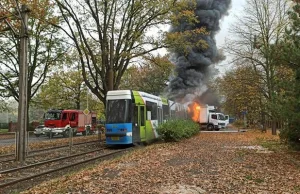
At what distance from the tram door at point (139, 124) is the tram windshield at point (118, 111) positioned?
519 millimetres

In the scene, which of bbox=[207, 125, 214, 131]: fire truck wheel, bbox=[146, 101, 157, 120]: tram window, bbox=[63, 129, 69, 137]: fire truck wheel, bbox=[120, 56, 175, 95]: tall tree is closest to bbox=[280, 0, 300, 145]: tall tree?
bbox=[146, 101, 157, 120]: tram window

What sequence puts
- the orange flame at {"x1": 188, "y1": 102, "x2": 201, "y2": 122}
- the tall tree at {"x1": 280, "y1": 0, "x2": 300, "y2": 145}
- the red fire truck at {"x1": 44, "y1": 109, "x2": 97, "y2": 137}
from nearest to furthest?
the tall tree at {"x1": 280, "y1": 0, "x2": 300, "y2": 145}
the red fire truck at {"x1": 44, "y1": 109, "x2": 97, "y2": 137}
the orange flame at {"x1": 188, "y1": 102, "x2": 201, "y2": 122}

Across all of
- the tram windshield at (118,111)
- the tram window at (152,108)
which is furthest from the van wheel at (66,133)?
the tram windshield at (118,111)

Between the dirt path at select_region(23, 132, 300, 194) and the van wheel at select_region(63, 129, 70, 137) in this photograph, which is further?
the van wheel at select_region(63, 129, 70, 137)

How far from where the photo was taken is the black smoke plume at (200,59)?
3128 centimetres

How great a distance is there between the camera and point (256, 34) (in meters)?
30.2

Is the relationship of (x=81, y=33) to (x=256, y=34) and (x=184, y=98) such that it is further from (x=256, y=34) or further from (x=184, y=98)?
(x=256, y=34)

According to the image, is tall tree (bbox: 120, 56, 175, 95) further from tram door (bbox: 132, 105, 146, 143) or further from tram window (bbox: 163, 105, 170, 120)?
tram door (bbox: 132, 105, 146, 143)

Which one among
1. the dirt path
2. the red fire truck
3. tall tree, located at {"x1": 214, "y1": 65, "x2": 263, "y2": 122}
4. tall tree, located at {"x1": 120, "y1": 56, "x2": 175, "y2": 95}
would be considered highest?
tall tree, located at {"x1": 120, "y1": 56, "x2": 175, "y2": 95}

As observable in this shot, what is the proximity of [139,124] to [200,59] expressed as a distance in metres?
13.7

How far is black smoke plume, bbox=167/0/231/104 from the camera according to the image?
103 ft

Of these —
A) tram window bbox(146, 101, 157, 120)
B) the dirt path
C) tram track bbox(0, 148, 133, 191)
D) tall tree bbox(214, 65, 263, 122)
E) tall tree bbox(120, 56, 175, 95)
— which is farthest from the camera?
tall tree bbox(120, 56, 175, 95)

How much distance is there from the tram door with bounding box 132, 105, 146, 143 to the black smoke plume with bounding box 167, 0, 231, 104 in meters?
12.0

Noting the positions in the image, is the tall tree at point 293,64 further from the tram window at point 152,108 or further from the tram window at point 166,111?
the tram window at point 166,111
